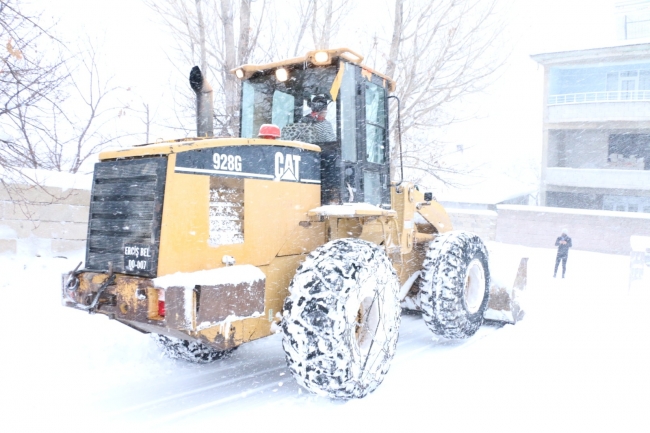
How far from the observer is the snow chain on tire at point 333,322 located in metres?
3.92

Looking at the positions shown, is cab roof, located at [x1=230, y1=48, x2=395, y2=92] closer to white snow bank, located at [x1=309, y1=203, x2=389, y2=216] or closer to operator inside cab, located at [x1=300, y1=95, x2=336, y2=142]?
operator inside cab, located at [x1=300, y1=95, x2=336, y2=142]

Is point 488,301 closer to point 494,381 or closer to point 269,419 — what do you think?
point 494,381

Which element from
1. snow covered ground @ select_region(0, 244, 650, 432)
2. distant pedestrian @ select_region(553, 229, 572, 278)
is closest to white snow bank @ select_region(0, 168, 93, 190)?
snow covered ground @ select_region(0, 244, 650, 432)

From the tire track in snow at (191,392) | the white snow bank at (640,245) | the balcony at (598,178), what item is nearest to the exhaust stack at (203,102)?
the tire track in snow at (191,392)

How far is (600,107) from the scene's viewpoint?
23.3 metres

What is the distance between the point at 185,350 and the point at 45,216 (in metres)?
4.29

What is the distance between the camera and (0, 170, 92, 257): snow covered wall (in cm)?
778

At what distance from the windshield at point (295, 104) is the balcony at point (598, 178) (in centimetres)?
2165

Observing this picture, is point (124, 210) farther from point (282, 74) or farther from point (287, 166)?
point (282, 74)

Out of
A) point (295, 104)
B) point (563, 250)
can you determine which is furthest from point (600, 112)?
point (295, 104)

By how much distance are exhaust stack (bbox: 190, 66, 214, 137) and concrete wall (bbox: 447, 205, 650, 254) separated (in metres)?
15.6

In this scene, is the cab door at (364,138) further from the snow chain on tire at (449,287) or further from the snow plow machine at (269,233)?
the snow chain on tire at (449,287)

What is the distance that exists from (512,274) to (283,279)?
367cm

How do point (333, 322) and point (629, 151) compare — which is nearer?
point (333, 322)
